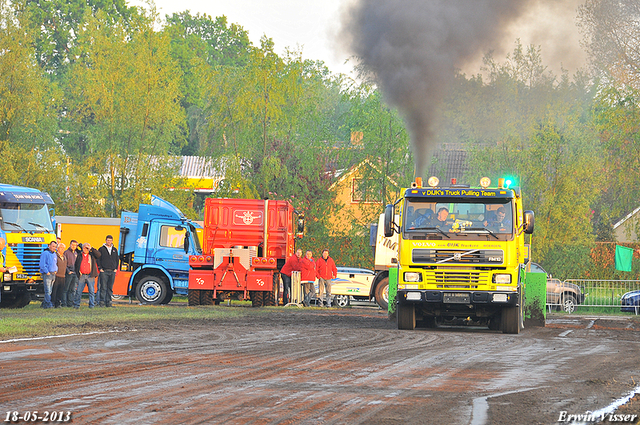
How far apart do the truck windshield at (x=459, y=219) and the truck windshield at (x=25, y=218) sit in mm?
12889

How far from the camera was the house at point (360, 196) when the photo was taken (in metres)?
35.9

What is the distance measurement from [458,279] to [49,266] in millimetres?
11837

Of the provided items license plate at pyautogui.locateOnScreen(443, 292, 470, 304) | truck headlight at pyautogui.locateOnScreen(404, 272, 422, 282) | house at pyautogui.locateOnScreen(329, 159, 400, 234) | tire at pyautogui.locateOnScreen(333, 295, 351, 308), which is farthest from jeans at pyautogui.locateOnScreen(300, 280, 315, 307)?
license plate at pyautogui.locateOnScreen(443, 292, 470, 304)

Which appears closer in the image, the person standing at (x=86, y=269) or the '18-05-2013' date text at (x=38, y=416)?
the '18-05-2013' date text at (x=38, y=416)

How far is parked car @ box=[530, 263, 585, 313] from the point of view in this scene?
28.8 metres

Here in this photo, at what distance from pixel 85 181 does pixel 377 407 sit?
3016 cm

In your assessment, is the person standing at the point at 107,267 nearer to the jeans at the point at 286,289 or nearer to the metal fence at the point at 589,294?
the jeans at the point at 286,289

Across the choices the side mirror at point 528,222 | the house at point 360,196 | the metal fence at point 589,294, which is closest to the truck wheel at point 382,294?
the metal fence at point 589,294

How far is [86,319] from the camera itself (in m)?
18.5

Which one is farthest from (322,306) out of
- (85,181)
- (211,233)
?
(85,181)

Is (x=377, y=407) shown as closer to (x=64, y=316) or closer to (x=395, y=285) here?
(x=395, y=285)

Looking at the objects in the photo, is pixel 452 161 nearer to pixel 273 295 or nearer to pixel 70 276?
pixel 273 295

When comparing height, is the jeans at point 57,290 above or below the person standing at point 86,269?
below

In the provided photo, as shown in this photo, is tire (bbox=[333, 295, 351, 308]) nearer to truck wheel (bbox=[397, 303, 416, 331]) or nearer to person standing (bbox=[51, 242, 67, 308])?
person standing (bbox=[51, 242, 67, 308])
